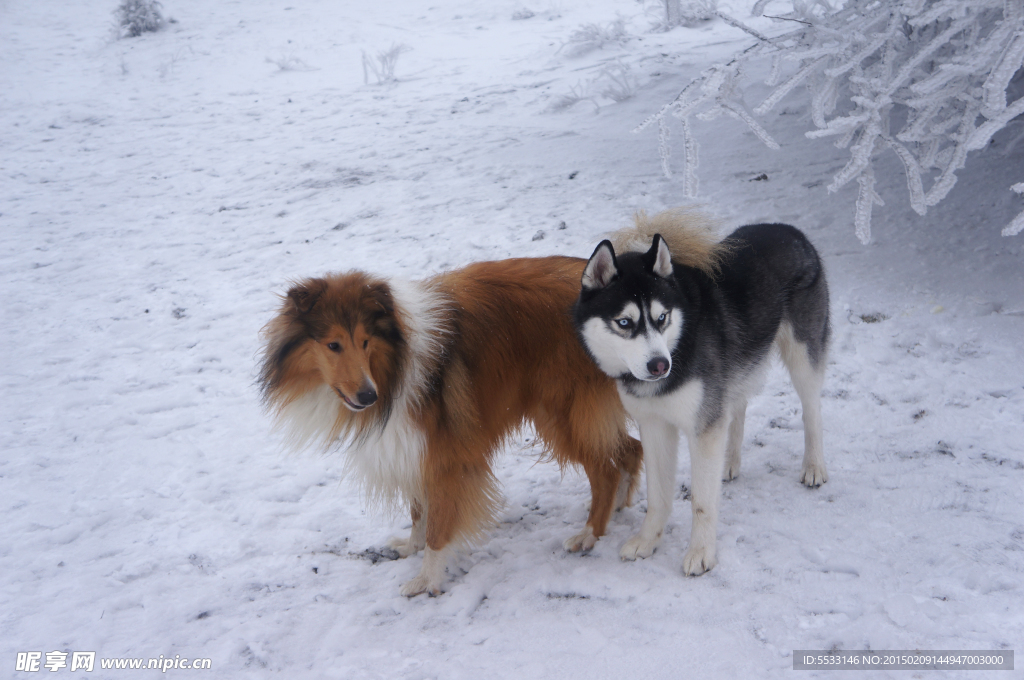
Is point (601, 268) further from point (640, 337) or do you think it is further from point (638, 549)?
point (638, 549)

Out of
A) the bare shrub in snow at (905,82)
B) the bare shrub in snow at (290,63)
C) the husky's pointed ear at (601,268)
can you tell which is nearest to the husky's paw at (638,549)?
the husky's pointed ear at (601,268)

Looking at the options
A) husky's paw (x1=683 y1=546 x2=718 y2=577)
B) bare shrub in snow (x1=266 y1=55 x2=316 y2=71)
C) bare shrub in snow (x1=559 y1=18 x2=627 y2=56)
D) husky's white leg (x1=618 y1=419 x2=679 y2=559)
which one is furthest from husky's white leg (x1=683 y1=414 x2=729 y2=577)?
bare shrub in snow (x1=266 y1=55 x2=316 y2=71)

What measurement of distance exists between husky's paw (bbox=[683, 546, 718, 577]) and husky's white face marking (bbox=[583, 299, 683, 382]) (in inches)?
35.3

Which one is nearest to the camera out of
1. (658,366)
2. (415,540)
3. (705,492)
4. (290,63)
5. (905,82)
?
(658,366)

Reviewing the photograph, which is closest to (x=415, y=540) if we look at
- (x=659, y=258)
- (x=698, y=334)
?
(x=698, y=334)

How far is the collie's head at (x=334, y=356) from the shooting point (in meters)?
2.92

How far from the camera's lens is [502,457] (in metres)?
4.47

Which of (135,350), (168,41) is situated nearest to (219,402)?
(135,350)

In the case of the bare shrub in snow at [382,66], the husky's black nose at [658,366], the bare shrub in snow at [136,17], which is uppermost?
the bare shrub in snow at [136,17]

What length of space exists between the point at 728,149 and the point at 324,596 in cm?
605

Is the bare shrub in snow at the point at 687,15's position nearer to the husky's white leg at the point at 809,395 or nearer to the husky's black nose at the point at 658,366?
the husky's white leg at the point at 809,395

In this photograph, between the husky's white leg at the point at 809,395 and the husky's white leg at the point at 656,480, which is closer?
the husky's white leg at the point at 656,480

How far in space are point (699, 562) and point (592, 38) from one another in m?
10.1

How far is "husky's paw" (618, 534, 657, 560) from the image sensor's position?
3.28 meters
